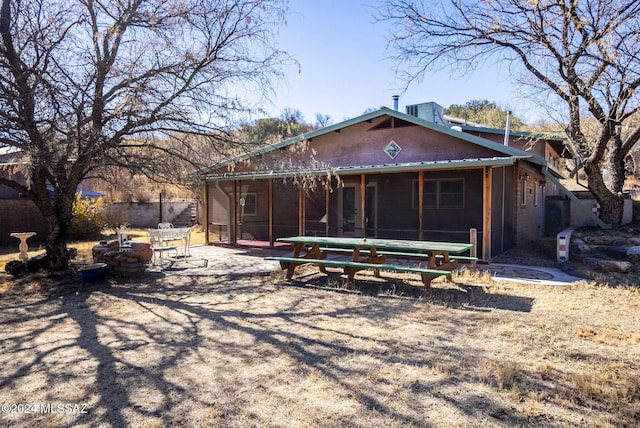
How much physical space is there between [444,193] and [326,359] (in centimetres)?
844

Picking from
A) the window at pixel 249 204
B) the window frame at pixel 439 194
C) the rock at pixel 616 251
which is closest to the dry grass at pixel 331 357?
the rock at pixel 616 251

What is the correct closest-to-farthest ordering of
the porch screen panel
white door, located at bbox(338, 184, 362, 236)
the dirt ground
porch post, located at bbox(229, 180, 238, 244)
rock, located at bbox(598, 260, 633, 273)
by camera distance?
the dirt ground → rock, located at bbox(598, 260, 633, 273) → white door, located at bbox(338, 184, 362, 236) → porch post, located at bbox(229, 180, 238, 244) → the porch screen panel

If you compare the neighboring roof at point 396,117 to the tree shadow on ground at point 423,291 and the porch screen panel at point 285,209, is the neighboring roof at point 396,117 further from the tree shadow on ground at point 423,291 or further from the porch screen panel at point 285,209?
the tree shadow on ground at point 423,291

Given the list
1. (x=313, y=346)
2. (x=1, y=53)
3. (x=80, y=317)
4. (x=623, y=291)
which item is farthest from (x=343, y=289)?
(x=1, y=53)

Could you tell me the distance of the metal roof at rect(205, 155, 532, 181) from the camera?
8641 millimetres

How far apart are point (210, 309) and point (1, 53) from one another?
593 centimetres

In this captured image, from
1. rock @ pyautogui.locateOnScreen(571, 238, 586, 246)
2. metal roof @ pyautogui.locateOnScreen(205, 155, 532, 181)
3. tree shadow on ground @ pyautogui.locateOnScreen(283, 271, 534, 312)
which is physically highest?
metal roof @ pyautogui.locateOnScreen(205, 155, 532, 181)

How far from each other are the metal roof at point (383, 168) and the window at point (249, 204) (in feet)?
5.94

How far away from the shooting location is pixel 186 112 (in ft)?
27.9

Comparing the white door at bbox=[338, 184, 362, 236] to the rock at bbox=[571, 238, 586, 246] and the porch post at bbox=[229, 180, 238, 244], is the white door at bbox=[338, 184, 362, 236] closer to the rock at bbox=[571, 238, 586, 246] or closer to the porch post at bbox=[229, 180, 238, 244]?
the porch post at bbox=[229, 180, 238, 244]

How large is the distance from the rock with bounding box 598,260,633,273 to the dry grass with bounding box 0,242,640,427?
167cm

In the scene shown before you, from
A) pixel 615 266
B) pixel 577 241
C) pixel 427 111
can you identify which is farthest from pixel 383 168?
pixel 427 111

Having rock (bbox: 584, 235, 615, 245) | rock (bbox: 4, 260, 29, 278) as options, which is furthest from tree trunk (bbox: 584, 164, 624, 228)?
rock (bbox: 4, 260, 29, 278)

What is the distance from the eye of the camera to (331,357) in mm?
3883
